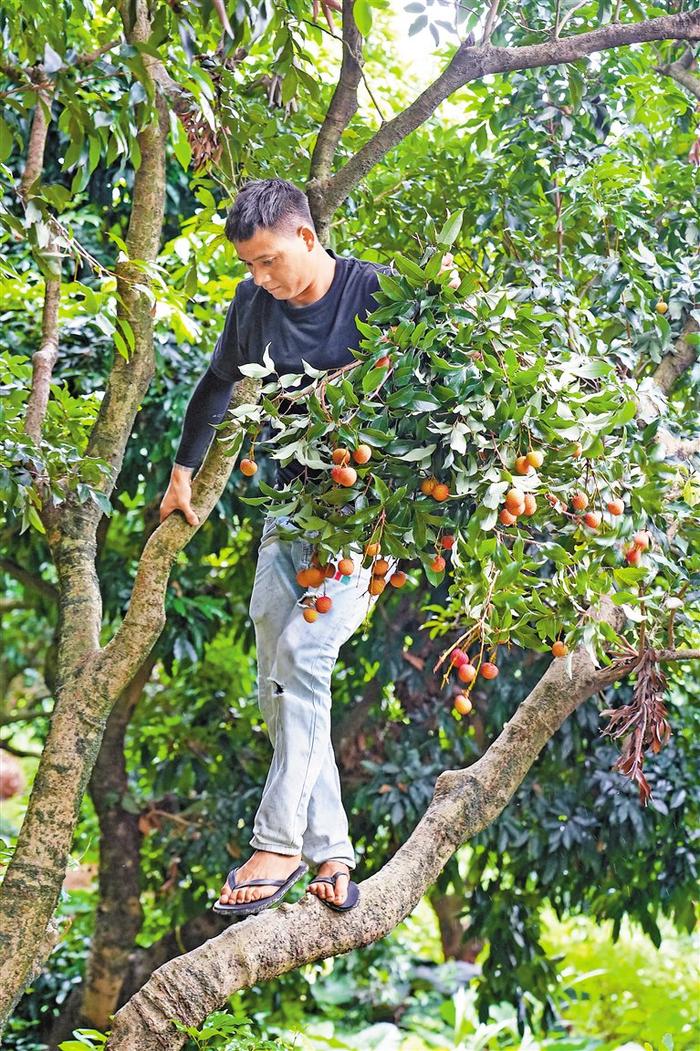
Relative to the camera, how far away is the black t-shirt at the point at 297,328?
2102 millimetres

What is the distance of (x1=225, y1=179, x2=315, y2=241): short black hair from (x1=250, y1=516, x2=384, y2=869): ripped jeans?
491mm

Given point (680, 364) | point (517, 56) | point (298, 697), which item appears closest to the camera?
point (298, 697)

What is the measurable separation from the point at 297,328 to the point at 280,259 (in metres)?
0.17

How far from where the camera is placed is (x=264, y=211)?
1.95m

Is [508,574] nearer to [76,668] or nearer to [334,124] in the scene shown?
[76,668]

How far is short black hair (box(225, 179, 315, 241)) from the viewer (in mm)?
1952

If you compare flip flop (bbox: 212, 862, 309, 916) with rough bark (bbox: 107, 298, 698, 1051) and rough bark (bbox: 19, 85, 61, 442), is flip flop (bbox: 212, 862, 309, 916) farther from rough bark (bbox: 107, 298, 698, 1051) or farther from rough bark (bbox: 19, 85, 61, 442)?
rough bark (bbox: 19, 85, 61, 442)

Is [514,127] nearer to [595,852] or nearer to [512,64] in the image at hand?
[512,64]

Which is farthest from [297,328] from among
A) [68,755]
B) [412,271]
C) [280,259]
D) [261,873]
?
[261,873]

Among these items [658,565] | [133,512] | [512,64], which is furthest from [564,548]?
[133,512]

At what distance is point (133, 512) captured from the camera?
4.83 meters

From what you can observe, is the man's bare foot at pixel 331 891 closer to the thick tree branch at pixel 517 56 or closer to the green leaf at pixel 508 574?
the green leaf at pixel 508 574

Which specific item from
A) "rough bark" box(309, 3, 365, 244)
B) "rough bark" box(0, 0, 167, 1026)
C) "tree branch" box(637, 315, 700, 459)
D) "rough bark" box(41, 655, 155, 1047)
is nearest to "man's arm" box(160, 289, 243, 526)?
"rough bark" box(0, 0, 167, 1026)

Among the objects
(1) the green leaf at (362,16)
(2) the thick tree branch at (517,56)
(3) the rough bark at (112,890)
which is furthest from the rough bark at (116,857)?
(1) the green leaf at (362,16)
